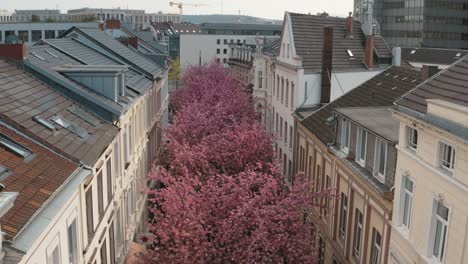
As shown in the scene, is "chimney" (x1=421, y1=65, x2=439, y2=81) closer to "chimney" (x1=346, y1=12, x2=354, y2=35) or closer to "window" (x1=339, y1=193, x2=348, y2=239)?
"window" (x1=339, y1=193, x2=348, y2=239)

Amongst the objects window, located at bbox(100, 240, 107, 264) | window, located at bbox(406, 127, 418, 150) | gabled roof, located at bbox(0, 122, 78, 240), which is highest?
window, located at bbox(406, 127, 418, 150)

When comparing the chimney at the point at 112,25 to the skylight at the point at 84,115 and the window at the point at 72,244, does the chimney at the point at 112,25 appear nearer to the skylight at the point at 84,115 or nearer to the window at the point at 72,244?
the skylight at the point at 84,115

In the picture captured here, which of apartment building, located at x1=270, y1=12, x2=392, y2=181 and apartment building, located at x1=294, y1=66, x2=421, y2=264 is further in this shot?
A: apartment building, located at x1=270, y1=12, x2=392, y2=181

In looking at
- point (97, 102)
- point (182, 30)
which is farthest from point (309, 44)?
point (182, 30)

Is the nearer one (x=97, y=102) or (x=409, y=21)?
(x=97, y=102)

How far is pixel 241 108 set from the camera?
4331 centimetres

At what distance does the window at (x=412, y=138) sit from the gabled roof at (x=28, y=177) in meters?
8.52

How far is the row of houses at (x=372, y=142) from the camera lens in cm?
1190

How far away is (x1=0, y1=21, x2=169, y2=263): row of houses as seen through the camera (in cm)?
1055

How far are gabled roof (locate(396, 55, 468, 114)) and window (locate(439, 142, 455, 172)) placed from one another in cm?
109

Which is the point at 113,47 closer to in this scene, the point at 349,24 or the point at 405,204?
→ the point at 349,24

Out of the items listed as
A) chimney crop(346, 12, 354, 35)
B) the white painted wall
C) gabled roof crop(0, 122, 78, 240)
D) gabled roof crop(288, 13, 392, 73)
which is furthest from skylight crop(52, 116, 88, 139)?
the white painted wall

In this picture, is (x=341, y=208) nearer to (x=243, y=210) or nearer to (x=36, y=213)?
(x=243, y=210)

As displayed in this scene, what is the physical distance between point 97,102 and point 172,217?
5106 mm
